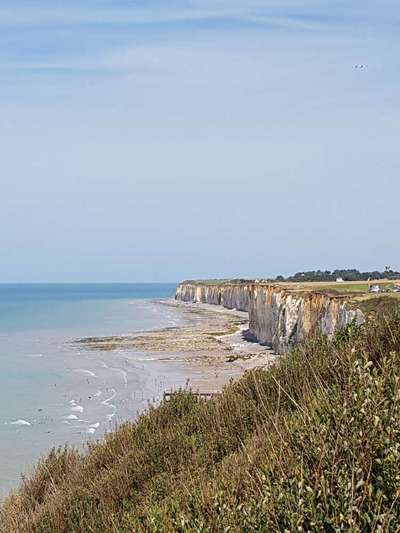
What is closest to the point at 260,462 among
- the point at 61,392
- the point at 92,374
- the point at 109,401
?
the point at 109,401

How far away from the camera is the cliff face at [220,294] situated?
12912cm

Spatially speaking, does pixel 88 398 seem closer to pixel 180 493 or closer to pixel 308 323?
pixel 308 323

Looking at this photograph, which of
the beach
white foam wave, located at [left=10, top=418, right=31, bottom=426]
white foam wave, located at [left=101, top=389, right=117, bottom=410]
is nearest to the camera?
the beach

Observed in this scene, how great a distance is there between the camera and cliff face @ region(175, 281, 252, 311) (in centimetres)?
12912

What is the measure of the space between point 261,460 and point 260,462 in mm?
45

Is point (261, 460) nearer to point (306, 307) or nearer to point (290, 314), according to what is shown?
point (306, 307)

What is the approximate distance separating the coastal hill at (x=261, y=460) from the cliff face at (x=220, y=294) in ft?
313

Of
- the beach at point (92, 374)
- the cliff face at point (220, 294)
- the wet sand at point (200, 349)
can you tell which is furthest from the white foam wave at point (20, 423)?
the cliff face at point (220, 294)

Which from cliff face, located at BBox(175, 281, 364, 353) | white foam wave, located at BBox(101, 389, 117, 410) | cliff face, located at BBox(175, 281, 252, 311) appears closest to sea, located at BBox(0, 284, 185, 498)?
white foam wave, located at BBox(101, 389, 117, 410)

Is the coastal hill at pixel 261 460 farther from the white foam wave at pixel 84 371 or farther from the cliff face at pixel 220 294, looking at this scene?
the cliff face at pixel 220 294

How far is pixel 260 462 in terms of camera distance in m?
6.05

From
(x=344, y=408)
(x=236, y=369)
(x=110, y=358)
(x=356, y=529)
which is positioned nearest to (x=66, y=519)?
(x=344, y=408)

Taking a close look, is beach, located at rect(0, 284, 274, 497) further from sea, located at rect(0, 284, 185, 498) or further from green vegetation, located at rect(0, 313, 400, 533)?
green vegetation, located at rect(0, 313, 400, 533)

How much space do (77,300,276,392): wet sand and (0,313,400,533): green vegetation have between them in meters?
23.0
